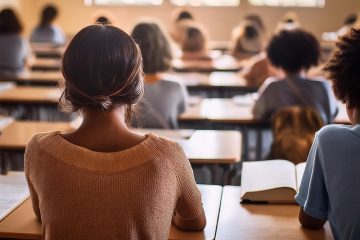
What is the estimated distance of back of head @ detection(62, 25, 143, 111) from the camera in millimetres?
1523

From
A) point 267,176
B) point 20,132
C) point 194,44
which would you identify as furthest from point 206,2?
point 267,176

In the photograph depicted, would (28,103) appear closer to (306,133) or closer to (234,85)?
(234,85)

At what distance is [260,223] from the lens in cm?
195

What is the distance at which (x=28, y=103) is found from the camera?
4.41 metres

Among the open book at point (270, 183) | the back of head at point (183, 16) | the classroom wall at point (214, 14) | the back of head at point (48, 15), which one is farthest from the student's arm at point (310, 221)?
the classroom wall at point (214, 14)

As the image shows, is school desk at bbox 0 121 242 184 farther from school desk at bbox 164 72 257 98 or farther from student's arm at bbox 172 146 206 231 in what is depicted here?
school desk at bbox 164 72 257 98

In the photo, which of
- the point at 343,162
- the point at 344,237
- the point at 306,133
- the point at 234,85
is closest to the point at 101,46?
the point at 343,162

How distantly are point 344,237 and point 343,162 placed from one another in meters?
0.20

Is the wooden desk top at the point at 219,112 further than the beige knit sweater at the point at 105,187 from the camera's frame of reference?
Yes

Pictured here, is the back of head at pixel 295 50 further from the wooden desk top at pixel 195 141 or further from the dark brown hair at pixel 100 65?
the dark brown hair at pixel 100 65

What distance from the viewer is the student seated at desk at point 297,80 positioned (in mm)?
3506

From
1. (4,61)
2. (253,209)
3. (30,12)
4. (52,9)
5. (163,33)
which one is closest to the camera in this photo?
(253,209)

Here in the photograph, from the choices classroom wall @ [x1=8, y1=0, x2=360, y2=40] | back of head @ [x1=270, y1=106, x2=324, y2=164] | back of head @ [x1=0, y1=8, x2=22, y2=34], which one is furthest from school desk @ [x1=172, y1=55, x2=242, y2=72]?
classroom wall @ [x1=8, y1=0, x2=360, y2=40]

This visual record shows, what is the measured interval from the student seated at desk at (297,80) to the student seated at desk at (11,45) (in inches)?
134
